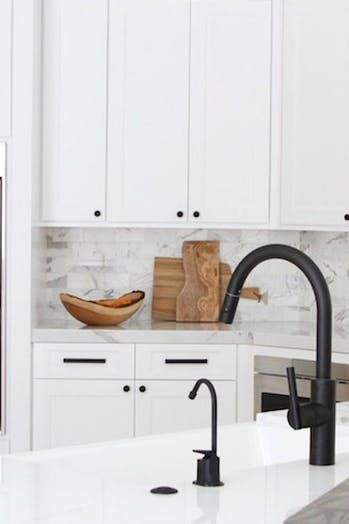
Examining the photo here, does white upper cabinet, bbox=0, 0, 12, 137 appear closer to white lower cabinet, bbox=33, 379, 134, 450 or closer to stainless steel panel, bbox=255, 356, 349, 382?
white lower cabinet, bbox=33, 379, 134, 450

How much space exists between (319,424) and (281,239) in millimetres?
3363

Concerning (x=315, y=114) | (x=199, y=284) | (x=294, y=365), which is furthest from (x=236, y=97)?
(x=294, y=365)

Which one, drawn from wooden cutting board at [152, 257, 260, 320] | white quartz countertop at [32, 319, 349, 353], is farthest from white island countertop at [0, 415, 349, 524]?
wooden cutting board at [152, 257, 260, 320]

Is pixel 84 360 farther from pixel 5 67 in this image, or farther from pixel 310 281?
pixel 310 281

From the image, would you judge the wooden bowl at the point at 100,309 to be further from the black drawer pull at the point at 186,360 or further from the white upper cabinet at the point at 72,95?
the white upper cabinet at the point at 72,95

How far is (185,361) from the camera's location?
457 cm

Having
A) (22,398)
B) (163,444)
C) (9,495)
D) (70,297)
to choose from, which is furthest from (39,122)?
(9,495)

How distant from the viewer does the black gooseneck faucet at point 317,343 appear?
1.90 metres

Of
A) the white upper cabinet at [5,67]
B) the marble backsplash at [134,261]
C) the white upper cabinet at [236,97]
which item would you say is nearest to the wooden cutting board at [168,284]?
the marble backsplash at [134,261]

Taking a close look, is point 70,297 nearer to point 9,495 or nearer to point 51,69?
point 51,69

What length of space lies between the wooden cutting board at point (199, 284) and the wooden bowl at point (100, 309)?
0.33m

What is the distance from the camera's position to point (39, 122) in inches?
189

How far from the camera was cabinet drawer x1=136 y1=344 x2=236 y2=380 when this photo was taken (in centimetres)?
456

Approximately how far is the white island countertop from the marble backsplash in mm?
2912
